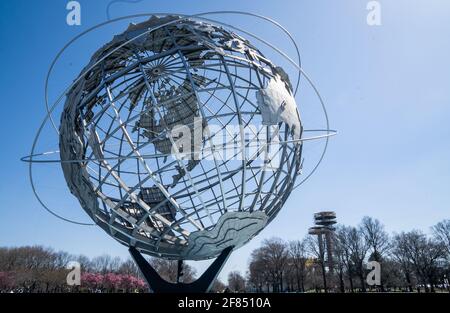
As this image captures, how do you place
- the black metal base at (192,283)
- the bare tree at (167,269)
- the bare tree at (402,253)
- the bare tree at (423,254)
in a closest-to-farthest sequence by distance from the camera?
the black metal base at (192,283), the bare tree at (423,254), the bare tree at (402,253), the bare tree at (167,269)

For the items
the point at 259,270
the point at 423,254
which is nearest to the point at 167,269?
the point at 259,270

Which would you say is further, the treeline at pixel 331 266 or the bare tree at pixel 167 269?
the bare tree at pixel 167 269

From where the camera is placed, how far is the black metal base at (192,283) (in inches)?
415

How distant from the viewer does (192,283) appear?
10633mm

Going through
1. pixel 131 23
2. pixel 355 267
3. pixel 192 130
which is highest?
pixel 131 23

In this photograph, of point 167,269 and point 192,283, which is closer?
point 192,283

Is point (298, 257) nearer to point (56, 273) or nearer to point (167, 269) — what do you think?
point (167, 269)

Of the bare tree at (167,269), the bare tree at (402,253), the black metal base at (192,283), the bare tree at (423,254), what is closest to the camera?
the black metal base at (192,283)

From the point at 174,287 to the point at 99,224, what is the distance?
135 inches

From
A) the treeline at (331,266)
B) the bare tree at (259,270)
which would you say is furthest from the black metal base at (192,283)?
the bare tree at (259,270)

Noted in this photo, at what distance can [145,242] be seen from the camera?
37.6ft

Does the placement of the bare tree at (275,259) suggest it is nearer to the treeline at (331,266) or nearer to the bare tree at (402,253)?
the treeline at (331,266)
